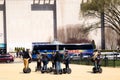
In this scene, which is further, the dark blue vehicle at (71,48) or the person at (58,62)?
the dark blue vehicle at (71,48)

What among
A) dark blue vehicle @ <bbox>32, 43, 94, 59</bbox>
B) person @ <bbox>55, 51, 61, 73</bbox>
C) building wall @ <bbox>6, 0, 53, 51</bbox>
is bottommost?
dark blue vehicle @ <bbox>32, 43, 94, 59</bbox>

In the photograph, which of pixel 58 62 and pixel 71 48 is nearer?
pixel 58 62

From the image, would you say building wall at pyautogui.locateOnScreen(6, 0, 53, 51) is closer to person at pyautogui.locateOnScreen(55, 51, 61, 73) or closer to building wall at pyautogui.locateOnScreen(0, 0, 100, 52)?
building wall at pyautogui.locateOnScreen(0, 0, 100, 52)

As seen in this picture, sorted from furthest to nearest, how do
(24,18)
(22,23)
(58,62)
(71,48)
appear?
(22,23), (24,18), (71,48), (58,62)

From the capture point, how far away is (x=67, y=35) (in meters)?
102

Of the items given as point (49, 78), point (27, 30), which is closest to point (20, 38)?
point (27, 30)

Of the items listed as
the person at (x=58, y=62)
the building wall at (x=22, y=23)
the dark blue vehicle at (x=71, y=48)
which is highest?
the building wall at (x=22, y=23)

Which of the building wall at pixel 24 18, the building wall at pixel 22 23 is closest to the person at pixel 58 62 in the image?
the building wall at pixel 24 18

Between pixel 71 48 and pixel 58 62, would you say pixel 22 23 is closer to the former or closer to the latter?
pixel 71 48

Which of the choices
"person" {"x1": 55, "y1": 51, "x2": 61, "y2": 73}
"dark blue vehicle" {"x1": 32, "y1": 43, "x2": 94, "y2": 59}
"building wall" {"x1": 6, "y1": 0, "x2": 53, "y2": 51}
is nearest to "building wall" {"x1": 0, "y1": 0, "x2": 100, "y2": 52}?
"building wall" {"x1": 6, "y1": 0, "x2": 53, "y2": 51}

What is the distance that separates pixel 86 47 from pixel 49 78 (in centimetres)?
5353

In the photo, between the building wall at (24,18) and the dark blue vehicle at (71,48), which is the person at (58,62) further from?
the building wall at (24,18)

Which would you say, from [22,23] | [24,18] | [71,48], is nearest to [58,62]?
[71,48]

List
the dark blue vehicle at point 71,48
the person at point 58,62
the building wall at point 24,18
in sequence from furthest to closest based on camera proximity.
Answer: the building wall at point 24,18
the dark blue vehicle at point 71,48
the person at point 58,62
